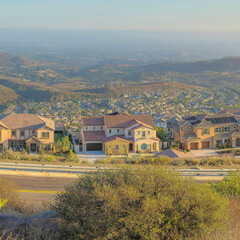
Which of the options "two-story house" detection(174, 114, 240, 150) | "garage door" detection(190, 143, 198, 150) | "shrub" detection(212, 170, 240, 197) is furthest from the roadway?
"two-story house" detection(174, 114, 240, 150)

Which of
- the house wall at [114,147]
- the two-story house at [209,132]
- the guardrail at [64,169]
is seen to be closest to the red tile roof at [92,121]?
the house wall at [114,147]

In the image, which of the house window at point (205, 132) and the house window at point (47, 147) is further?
the house window at point (205, 132)

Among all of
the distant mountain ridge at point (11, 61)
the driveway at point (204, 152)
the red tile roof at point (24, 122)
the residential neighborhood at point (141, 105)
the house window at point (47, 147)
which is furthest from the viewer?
the distant mountain ridge at point (11, 61)

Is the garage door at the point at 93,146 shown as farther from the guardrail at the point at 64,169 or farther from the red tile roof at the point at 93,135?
the guardrail at the point at 64,169

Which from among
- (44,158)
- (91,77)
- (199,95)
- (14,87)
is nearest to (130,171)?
(44,158)

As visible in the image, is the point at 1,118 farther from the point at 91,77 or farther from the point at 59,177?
the point at 91,77

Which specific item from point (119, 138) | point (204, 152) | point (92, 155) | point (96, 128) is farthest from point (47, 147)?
point (204, 152)

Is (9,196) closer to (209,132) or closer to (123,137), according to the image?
(123,137)
